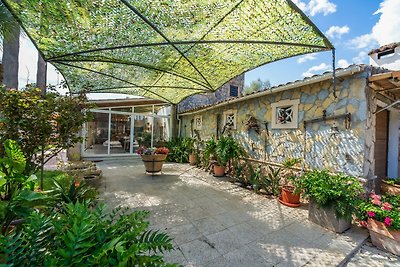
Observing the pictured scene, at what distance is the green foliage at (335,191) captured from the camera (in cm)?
292

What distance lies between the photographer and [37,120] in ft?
10.2

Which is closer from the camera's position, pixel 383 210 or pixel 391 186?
pixel 383 210

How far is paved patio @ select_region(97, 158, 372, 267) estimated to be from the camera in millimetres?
2328

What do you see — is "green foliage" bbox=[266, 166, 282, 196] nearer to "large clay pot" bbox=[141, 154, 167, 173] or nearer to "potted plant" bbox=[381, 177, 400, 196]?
"potted plant" bbox=[381, 177, 400, 196]

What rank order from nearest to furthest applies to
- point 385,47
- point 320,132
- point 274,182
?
1. point 320,132
2. point 274,182
3. point 385,47

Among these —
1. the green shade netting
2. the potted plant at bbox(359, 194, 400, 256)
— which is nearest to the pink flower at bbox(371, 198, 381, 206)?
the potted plant at bbox(359, 194, 400, 256)

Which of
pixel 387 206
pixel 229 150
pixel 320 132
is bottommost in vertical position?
pixel 387 206

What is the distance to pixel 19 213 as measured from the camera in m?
1.54

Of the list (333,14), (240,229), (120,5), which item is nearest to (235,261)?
(240,229)

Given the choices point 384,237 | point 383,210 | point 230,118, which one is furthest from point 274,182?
point 230,118

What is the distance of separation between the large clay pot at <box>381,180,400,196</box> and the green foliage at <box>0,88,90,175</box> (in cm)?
646

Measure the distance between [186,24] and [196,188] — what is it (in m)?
4.02

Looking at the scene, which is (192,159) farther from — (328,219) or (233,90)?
(233,90)

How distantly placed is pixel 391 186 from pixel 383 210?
1.62m
